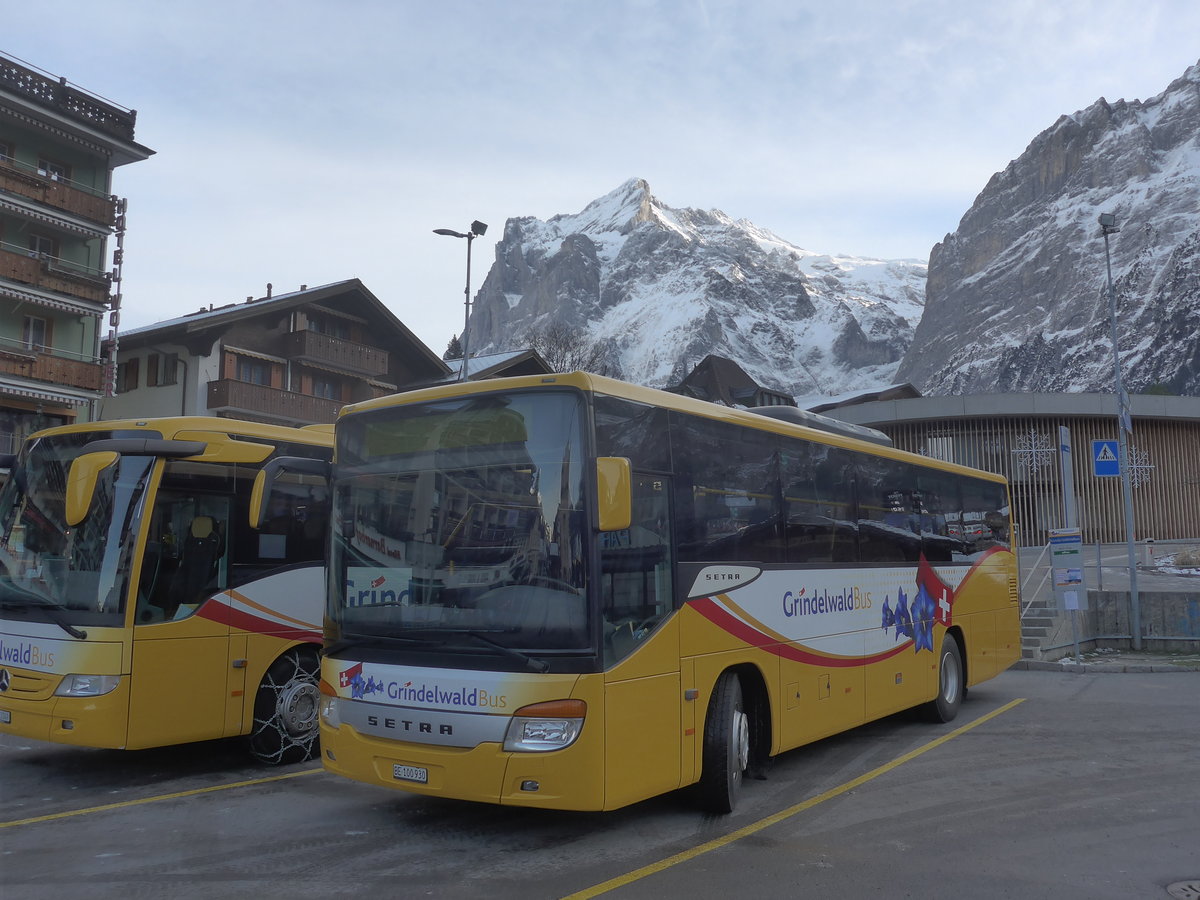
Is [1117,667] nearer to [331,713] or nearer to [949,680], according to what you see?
[949,680]

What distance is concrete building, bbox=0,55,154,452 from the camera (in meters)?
30.3

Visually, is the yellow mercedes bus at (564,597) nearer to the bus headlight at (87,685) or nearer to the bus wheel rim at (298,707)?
the bus headlight at (87,685)

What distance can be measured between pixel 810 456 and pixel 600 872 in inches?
160

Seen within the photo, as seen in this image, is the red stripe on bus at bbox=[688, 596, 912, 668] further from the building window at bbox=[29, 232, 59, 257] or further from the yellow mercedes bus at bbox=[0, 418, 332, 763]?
the building window at bbox=[29, 232, 59, 257]

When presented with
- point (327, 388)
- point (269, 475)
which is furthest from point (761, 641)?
point (327, 388)

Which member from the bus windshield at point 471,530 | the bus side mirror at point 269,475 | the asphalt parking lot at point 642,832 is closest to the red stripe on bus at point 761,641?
the asphalt parking lot at point 642,832

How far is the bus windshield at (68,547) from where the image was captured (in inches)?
293

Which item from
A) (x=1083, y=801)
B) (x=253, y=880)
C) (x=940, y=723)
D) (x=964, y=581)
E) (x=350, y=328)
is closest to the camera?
(x=253, y=880)

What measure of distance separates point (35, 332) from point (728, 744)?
32.0 metres

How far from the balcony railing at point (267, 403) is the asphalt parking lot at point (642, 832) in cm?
2503

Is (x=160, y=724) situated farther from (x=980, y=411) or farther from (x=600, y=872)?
(x=980, y=411)

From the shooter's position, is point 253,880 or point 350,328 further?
point 350,328

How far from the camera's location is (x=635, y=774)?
5.92 metres

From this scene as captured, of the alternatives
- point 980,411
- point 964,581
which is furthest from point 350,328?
point 964,581
